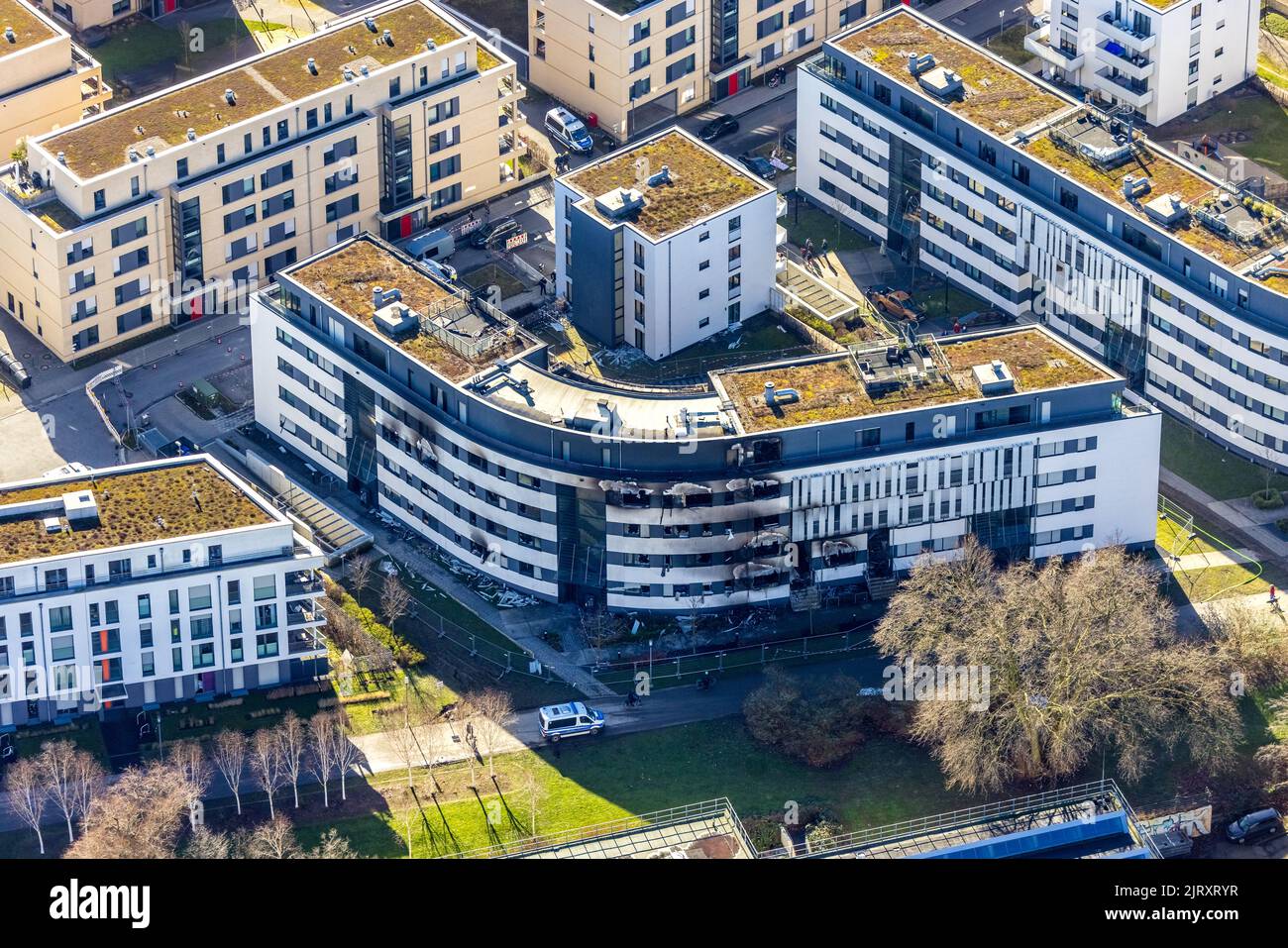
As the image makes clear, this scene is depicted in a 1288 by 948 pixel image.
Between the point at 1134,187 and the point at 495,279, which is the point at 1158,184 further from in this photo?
the point at 495,279

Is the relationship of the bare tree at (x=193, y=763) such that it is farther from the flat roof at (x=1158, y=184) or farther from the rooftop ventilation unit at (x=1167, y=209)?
the rooftop ventilation unit at (x=1167, y=209)

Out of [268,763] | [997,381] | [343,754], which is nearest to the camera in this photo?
[268,763]

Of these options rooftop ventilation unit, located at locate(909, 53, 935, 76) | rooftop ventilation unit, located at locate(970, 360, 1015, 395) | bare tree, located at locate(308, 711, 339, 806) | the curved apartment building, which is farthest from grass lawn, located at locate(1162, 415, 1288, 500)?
bare tree, located at locate(308, 711, 339, 806)

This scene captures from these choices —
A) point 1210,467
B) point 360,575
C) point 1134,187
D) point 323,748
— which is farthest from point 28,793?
point 1134,187

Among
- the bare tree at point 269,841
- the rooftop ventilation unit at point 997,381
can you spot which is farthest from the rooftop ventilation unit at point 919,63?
the bare tree at point 269,841

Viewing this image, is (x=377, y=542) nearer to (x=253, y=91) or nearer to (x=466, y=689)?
(x=466, y=689)
